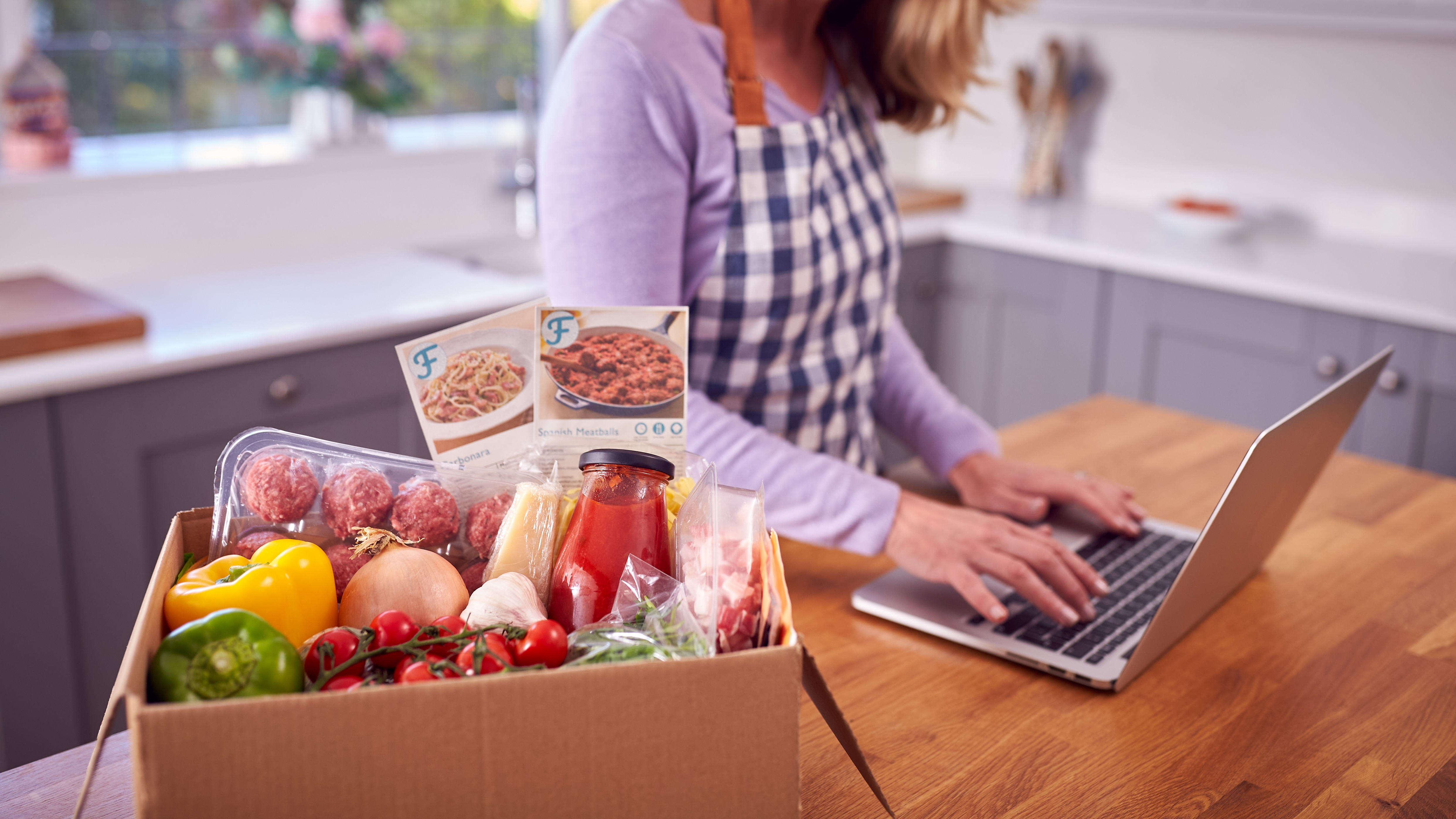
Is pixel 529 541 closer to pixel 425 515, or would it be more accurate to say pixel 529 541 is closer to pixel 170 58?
pixel 425 515

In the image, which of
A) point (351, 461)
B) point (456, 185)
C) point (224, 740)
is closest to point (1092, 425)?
point (351, 461)

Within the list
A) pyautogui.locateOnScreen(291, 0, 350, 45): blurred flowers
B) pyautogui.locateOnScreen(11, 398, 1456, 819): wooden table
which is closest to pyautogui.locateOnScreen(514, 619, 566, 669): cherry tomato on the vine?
pyautogui.locateOnScreen(11, 398, 1456, 819): wooden table

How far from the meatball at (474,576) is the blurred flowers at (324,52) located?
6.55 ft

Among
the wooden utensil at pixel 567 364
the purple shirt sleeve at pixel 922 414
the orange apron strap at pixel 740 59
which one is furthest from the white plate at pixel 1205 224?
the wooden utensil at pixel 567 364

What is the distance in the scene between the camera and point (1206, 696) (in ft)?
2.91

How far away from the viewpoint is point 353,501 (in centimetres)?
69

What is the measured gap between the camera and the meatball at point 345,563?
686 mm

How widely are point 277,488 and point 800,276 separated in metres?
0.63

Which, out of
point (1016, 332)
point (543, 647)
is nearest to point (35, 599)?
point (543, 647)

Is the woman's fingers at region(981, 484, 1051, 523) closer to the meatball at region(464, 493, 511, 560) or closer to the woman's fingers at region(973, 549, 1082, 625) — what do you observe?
the woman's fingers at region(973, 549, 1082, 625)

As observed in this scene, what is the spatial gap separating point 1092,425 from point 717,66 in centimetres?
69

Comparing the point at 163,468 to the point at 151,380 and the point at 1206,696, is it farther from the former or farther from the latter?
the point at 1206,696

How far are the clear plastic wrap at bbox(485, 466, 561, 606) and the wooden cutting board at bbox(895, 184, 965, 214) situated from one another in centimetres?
219

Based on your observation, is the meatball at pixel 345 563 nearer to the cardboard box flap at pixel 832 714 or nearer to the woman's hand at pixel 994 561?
the cardboard box flap at pixel 832 714
